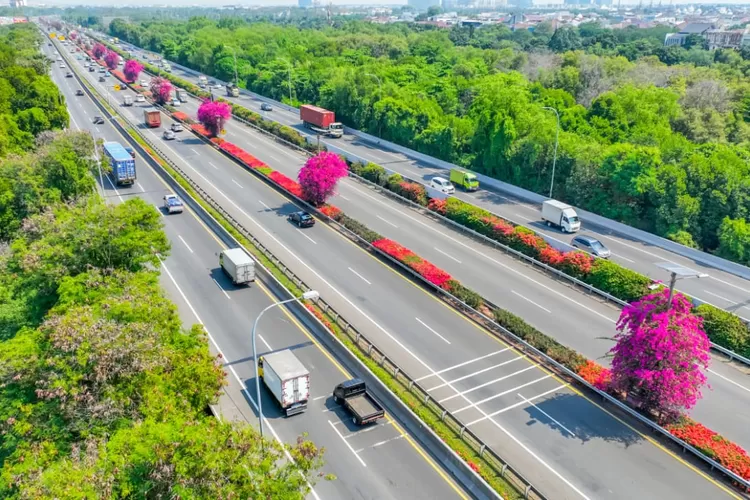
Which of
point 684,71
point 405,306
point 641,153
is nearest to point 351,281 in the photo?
point 405,306

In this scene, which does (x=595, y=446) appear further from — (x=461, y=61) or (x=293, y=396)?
(x=461, y=61)

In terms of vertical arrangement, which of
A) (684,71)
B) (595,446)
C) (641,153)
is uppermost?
(684,71)

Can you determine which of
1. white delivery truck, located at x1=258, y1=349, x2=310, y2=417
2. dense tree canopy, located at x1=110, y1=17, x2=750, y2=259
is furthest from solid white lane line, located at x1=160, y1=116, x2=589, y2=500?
dense tree canopy, located at x1=110, y1=17, x2=750, y2=259

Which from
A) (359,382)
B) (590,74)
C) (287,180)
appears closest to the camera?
(359,382)

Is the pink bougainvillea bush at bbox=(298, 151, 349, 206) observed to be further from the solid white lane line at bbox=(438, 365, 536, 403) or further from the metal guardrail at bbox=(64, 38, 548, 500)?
the solid white lane line at bbox=(438, 365, 536, 403)

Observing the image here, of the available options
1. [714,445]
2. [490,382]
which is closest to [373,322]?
[490,382]

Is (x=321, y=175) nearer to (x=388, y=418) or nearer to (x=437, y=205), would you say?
(x=437, y=205)
